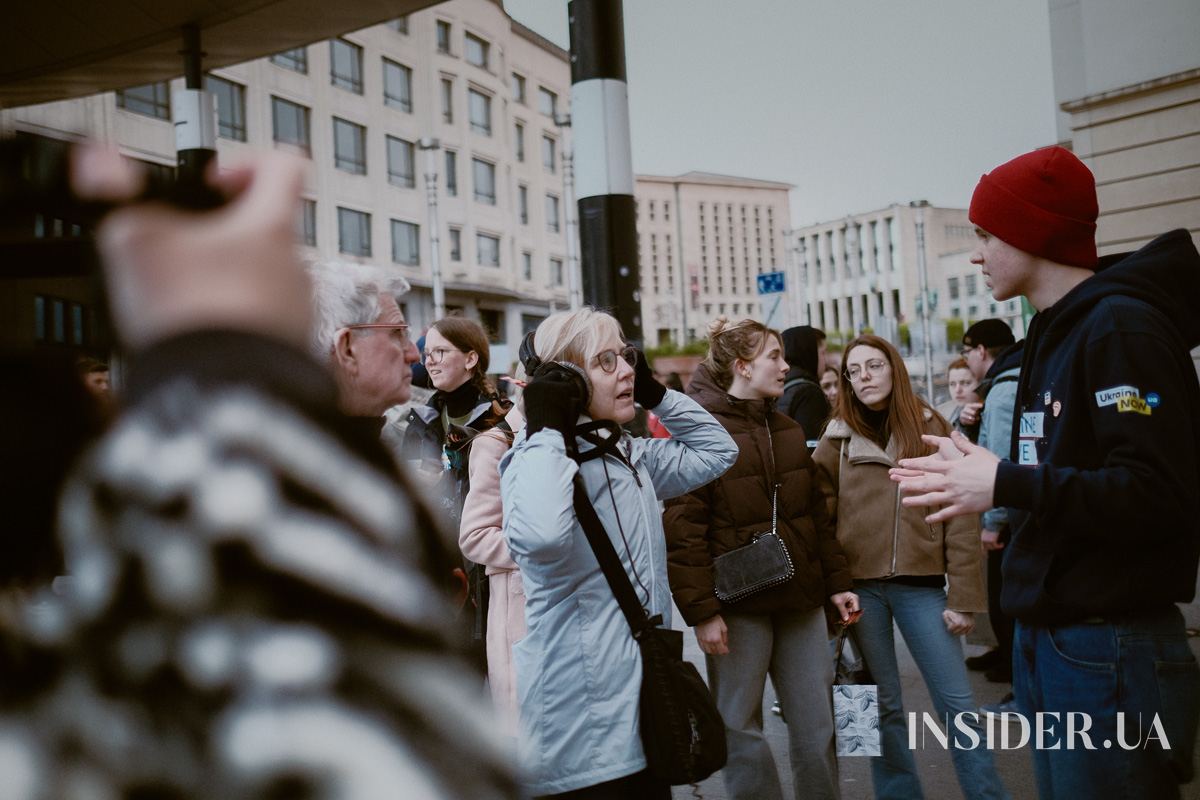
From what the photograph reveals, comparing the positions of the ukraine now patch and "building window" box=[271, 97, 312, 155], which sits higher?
"building window" box=[271, 97, 312, 155]

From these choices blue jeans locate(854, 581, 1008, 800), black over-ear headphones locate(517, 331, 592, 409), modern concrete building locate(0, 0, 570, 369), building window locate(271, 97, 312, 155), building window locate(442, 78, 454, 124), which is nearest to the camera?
black over-ear headphones locate(517, 331, 592, 409)

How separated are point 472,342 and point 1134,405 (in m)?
3.47

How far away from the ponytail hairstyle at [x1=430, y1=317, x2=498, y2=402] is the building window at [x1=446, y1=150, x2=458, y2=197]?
3969cm

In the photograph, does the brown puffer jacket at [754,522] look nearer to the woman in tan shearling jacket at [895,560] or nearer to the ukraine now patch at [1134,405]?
the woman in tan shearling jacket at [895,560]

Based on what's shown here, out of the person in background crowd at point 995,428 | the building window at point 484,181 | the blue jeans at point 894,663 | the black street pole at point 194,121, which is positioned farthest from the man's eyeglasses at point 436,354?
the building window at point 484,181

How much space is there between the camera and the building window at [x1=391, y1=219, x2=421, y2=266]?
3962 centimetres

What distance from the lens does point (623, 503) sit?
116 inches

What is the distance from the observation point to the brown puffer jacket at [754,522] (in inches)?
153

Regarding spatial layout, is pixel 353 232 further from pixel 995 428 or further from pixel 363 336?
pixel 363 336

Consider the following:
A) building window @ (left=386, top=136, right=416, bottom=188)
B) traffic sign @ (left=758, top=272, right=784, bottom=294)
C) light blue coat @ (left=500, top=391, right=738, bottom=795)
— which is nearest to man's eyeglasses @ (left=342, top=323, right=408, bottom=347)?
light blue coat @ (left=500, top=391, right=738, bottom=795)

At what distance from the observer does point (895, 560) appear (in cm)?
412

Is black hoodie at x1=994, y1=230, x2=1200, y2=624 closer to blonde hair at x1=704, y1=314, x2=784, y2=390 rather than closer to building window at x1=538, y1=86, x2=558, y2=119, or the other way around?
blonde hair at x1=704, y1=314, x2=784, y2=390

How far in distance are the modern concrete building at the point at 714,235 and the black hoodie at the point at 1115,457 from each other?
4707 inches

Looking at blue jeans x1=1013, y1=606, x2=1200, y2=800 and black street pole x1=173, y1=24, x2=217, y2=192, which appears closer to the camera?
blue jeans x1=1013, y1=606, x2=1200, y2=800
